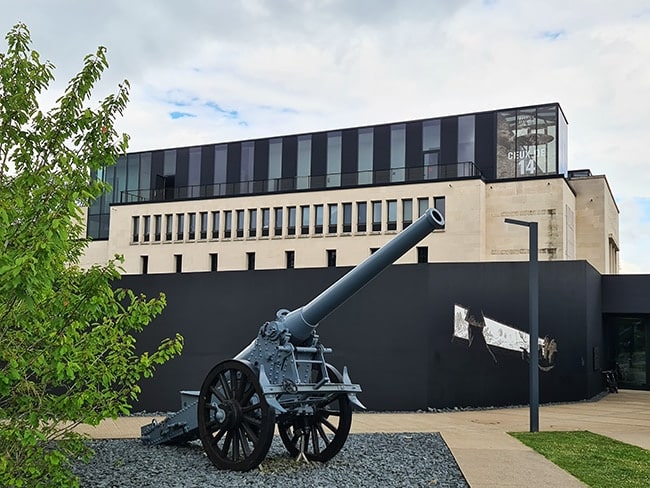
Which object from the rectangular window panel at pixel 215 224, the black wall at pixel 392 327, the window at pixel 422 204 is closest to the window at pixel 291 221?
the rectangular window panel at pixel 215 224

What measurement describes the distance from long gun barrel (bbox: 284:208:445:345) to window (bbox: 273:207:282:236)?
3754 cm

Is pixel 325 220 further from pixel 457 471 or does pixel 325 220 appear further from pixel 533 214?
pixel 457 471

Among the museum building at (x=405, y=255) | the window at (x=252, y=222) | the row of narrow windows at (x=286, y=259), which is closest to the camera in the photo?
the museum building at (x=405, y=255)

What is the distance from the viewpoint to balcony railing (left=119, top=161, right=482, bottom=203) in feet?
142

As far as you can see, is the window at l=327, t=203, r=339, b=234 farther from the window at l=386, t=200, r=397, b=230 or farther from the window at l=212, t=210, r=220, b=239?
the window at l=212, t=210, r=220, b=239

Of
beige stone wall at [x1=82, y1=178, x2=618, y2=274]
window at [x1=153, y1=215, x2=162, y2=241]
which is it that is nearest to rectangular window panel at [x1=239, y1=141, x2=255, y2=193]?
beige stone wall at [x1=82, y1=178, x2=618, y2=274]

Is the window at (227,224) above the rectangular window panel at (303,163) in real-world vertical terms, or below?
below

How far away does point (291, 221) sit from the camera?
4712cm

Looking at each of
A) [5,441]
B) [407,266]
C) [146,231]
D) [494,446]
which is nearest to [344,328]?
[407,266]

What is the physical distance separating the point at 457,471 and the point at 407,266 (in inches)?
325

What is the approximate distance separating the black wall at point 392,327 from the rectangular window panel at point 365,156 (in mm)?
26353

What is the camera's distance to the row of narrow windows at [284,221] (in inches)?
1719

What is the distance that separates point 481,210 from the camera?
135ft

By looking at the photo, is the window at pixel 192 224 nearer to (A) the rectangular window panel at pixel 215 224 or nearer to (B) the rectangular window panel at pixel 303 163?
(A) the rectangular window panel at pixel 215 224
